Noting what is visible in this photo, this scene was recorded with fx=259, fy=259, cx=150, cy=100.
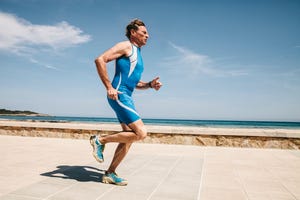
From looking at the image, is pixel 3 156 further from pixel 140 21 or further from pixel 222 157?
pixel 222 157

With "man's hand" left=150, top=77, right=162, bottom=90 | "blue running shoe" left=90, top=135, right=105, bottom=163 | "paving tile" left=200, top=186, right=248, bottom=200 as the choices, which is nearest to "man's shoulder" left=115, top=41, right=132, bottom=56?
"man's hand" left=150, top=77, right=162, bottom=90

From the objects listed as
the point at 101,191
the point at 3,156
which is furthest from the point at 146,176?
the point at 3,156

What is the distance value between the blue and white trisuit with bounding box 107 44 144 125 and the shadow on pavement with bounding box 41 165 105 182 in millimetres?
1005

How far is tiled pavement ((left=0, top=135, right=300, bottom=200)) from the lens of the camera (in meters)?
2.86

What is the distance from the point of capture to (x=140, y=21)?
11.0 ft

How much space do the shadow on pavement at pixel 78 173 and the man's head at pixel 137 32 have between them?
1.93 metres

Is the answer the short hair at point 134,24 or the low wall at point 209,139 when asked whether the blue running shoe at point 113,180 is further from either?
the low wall at point 209,139

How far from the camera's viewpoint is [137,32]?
333 cm

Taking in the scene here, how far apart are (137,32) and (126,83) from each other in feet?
2.26

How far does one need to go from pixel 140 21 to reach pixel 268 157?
4.20m

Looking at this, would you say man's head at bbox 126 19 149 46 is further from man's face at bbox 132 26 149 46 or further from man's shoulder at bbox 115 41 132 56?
man's shoulder at bbox 115 41 132 56

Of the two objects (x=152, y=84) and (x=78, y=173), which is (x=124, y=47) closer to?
(x=152, y=84)

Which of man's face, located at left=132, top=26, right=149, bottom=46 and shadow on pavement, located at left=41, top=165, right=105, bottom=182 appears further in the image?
shadow on pavement, located at left=41, top=165, right=105, bottom=182

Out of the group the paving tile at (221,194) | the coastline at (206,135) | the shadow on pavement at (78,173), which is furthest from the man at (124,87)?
the coastline at (206,135)
